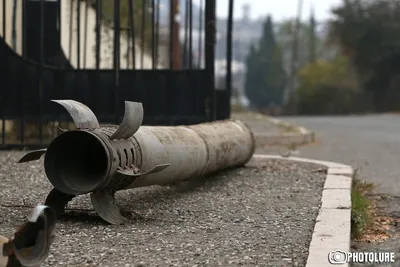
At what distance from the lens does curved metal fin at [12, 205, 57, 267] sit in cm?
345

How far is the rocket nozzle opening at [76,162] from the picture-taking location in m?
4.68

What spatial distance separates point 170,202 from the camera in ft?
18.5

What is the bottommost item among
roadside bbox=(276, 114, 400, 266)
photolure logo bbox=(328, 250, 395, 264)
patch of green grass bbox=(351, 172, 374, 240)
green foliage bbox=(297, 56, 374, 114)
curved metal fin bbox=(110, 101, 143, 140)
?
green foliage bbox=(297, 56, 374, 114)

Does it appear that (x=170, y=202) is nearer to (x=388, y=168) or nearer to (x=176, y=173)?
(x=176, y=173)

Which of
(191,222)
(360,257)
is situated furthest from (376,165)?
(360,257)

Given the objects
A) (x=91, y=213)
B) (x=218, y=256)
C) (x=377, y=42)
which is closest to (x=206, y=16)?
(x=91, y=213)

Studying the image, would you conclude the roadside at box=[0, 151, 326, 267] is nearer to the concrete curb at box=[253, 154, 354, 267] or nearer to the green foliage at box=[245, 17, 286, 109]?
the concrete curb at box=[253, 154, 354, 267]

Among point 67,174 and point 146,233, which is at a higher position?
point 67,174

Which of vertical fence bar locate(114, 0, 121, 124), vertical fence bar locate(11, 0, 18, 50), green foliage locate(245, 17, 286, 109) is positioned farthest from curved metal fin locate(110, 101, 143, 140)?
green foliage locate(245, 17, 286, 109)

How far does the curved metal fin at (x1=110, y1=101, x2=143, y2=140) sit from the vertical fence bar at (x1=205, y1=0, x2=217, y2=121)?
4219mm

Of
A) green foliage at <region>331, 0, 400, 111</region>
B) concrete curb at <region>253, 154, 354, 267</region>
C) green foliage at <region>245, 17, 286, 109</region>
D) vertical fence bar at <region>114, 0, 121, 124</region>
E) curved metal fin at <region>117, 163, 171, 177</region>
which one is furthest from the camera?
green foliage at <region>245, 17, 286, 109</region>

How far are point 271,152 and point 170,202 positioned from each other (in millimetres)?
5717

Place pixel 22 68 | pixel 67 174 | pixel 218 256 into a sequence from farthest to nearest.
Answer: pixel 22 68 < pixel 67 174 < pixel 218 256

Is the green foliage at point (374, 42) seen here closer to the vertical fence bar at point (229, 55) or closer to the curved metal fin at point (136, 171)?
the vertical fence bar at point (229, 55)
